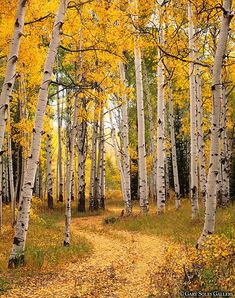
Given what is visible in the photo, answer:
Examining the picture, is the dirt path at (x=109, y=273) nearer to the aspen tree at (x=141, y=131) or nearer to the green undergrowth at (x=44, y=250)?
the green undergrowth at (x=44, y=250)

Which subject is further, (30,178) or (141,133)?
(141,133)

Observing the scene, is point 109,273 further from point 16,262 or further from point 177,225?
point 177,225

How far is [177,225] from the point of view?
11.3 m

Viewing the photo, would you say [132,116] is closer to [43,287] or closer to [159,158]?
[159,158]

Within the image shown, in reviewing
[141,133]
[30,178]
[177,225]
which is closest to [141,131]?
[141,133]

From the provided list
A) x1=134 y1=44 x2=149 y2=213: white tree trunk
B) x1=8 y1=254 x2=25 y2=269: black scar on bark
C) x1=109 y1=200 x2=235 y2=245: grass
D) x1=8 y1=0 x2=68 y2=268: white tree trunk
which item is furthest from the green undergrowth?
x1=134 y1=44 x2=149 y2=213: white tree trunk

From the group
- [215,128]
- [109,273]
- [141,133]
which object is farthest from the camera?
[141,133]

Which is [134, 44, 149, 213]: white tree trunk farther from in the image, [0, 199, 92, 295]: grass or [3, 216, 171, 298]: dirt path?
[0, 199, 92, 295]: grass

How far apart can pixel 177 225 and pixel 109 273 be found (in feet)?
15.8

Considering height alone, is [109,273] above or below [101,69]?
below

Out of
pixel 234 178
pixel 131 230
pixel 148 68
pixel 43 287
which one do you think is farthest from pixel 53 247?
pixel 148 68

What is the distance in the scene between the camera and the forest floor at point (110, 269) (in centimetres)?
582

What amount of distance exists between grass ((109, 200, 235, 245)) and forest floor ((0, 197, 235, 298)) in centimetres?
6

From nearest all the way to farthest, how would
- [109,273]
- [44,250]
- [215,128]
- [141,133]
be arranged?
[215,128], [109,273], [44,250], [141,133]
